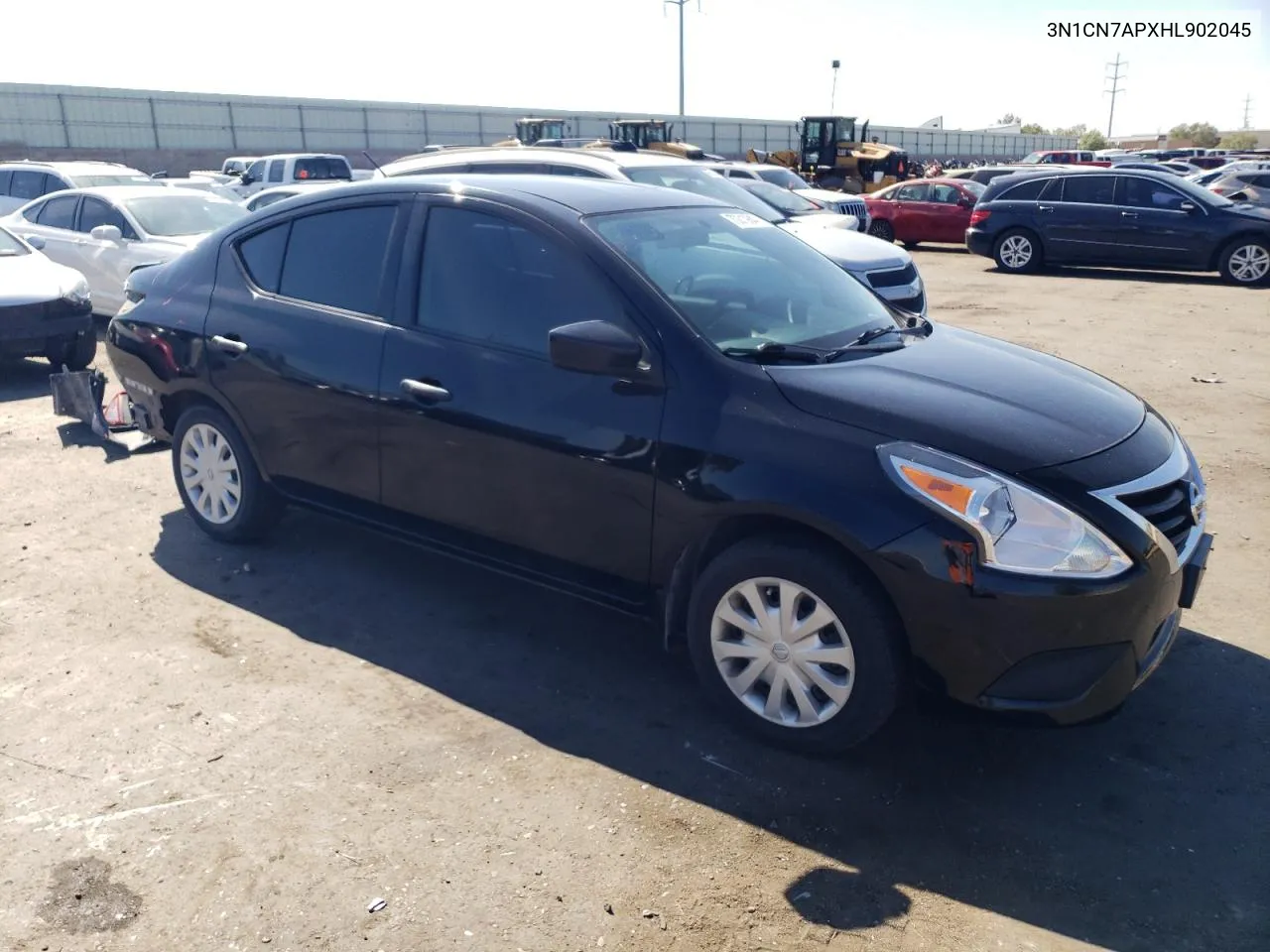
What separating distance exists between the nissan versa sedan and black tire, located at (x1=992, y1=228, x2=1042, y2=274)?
45.2 ft

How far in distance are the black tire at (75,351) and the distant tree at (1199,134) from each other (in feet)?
271

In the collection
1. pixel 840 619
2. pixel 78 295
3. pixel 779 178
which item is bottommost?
pixel 840 619

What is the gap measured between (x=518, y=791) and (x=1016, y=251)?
16.2 metres

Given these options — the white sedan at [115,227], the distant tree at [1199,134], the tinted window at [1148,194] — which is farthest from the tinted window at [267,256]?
the distant tree at [1199,134]

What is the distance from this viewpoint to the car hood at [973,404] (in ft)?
10.8

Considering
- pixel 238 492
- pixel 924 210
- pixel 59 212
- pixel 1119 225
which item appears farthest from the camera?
pixel 924 210

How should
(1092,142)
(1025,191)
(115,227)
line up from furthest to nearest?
1. (1092,142)
2. (1025,191)
3. (115,227)

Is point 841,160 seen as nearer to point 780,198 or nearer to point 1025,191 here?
point 1025,191

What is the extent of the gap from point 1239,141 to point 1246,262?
260ft

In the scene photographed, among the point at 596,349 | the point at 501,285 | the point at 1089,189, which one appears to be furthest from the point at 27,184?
the point at 1089,189

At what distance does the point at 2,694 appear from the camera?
392 cm

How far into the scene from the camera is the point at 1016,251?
17.4 m

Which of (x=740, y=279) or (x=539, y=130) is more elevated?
A: (x=539, y=130)

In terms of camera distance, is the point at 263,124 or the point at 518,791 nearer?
the point at 518,791
